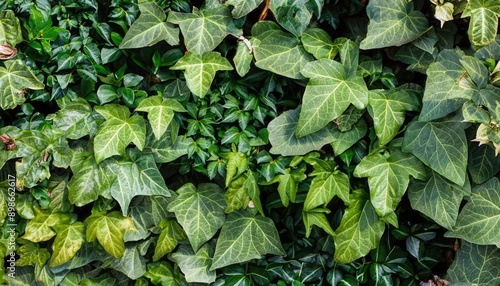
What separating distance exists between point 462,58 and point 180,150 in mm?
1043

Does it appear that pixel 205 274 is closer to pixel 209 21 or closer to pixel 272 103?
pixel 272 103

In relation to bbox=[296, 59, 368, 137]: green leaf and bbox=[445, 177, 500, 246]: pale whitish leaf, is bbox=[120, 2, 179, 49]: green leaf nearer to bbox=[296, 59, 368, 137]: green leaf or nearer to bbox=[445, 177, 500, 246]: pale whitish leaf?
bbox=[296, 59, 368, 137]: green leaf

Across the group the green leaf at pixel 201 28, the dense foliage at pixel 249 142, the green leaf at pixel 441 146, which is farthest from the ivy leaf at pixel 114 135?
the green leaf at pixel 441 146

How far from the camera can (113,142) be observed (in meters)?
1.93

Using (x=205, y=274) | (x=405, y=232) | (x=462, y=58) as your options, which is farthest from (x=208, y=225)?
(x=462, y=58)

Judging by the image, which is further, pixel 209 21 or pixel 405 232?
pixel 405 232

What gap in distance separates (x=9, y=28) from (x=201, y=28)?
2.27ft

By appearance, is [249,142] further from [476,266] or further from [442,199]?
[476,266]

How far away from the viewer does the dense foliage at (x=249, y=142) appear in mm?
1854

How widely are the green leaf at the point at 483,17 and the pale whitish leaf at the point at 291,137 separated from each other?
576mm

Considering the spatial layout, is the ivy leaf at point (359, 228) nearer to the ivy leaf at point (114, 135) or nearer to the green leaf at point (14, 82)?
the ivy leaf at point (114, 135)

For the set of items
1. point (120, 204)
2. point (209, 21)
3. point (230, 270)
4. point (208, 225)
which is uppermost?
point (209, 21)

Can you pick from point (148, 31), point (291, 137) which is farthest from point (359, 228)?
point (148, 31)

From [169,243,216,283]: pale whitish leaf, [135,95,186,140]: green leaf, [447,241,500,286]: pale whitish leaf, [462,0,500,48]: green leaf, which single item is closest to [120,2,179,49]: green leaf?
[135,95,186,140]: green leaf
